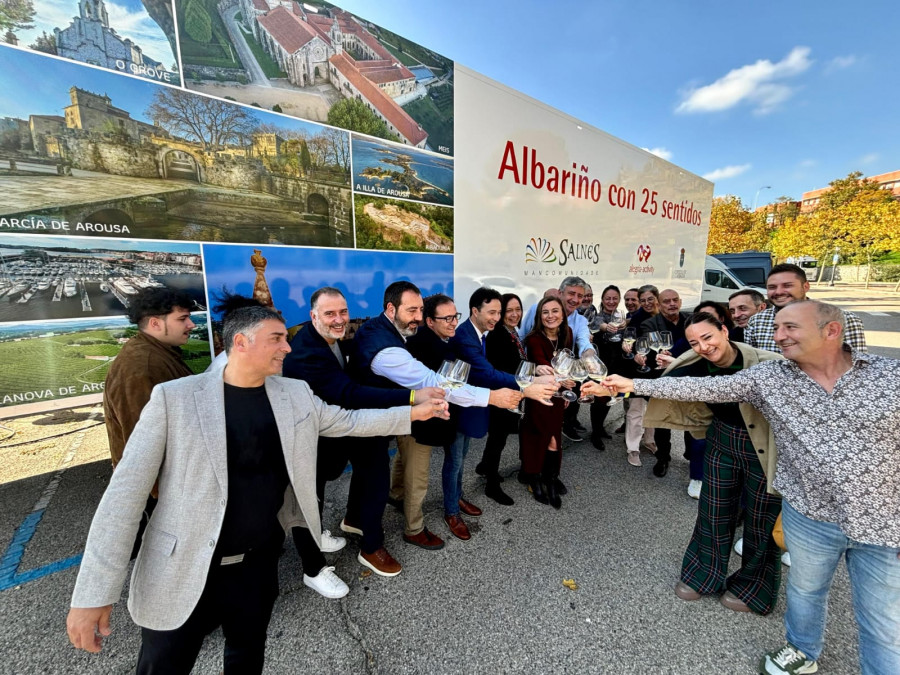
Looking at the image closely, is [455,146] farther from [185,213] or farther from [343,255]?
[185,213]

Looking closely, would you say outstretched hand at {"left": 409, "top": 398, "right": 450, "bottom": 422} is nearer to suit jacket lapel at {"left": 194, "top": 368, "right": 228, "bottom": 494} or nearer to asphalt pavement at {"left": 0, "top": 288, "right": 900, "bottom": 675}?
suit jacket lapel at {"left": 194, "top": 368, "right": 228, "bottom": 494}

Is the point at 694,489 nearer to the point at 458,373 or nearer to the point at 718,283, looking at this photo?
the point at 458,373

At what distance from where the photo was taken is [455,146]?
3.42m

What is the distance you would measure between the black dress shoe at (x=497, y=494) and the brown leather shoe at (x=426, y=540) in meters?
0.72

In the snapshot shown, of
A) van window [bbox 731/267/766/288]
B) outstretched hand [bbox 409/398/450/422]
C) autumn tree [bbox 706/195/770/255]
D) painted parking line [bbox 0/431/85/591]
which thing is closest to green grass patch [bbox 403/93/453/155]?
outstretched hand [bbox 409/398/450/422]

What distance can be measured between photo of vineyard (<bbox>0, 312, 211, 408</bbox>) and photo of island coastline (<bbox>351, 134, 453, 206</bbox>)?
1892mm

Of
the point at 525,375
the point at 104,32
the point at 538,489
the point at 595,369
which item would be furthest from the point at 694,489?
the point at 104,32

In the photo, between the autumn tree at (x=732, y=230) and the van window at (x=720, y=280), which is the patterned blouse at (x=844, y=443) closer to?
the van window at (x=720, y=280)

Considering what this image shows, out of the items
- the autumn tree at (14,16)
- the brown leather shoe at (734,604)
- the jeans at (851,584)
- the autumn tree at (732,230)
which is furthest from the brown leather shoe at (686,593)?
the autumn tree at (732,230)

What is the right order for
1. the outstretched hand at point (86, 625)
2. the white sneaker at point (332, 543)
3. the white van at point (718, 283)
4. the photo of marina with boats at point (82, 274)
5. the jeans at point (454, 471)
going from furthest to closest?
the white van at point (718, 283) < the jeans at point (454, 471) < the white sneaker at point (332, 543) < the photo of marina with boats at point (82, 274) < the outstretched hand at point (86, 625)

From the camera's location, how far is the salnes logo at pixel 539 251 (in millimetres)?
4215

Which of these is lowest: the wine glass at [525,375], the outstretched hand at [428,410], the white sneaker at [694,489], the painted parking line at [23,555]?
the painted parking line at [23,555]

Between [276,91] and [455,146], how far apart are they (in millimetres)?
1565

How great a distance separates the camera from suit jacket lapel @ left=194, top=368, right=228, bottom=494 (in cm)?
132
